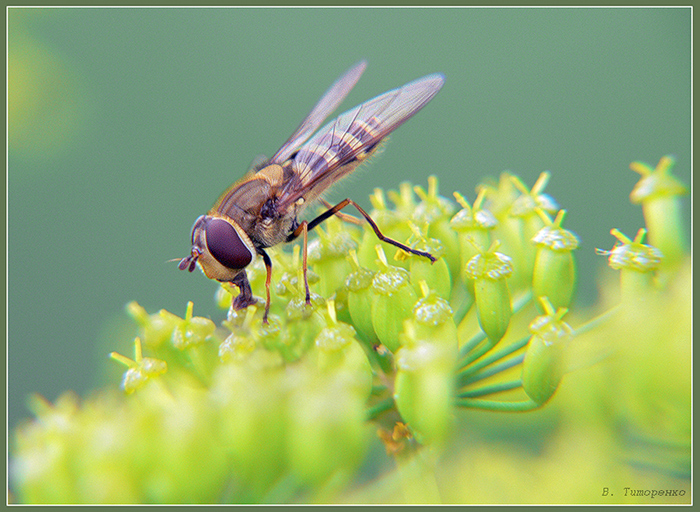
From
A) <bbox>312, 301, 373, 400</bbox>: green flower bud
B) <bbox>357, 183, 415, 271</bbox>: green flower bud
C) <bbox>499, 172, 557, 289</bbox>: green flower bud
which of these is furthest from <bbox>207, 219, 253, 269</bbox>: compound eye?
<bbox>499, 172, 557, 289</bbox>: green flower bud

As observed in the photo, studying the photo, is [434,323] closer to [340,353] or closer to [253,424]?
[340,353]

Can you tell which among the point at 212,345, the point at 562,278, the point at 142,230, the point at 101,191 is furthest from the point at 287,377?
the point at 101,191

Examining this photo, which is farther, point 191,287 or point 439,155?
point 439,155

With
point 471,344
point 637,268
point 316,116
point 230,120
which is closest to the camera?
point 637,268

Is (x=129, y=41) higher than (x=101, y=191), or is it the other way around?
(x=129, y=41)

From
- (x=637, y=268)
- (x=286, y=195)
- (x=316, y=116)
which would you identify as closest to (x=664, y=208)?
(x=637, y=268)

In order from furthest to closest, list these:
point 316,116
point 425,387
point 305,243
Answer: point 316,116, point 305,243, point 425,387

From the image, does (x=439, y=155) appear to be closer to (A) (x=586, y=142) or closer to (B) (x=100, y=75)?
(A) (x=586, y=142)
